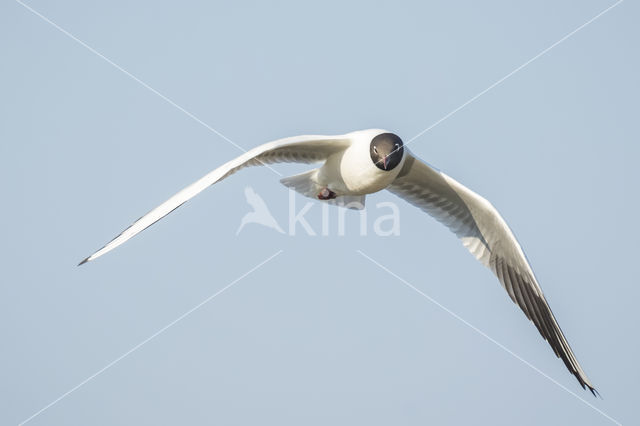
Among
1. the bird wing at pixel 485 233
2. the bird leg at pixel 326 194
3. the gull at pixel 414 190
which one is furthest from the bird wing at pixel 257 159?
the bird wing at pixel 485 233

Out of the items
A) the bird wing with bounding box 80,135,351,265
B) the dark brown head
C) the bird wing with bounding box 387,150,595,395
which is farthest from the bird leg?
the dark brown head

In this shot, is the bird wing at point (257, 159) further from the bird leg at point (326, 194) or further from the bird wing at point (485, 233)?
the bird wing at point (485, 233)

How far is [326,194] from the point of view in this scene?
12.0 metres

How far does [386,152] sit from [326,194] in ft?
4.58

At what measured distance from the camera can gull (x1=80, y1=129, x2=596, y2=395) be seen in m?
11.0

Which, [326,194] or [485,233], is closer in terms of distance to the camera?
[326,194]

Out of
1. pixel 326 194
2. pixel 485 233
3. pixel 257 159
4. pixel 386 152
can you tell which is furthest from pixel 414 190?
pixel 257 159

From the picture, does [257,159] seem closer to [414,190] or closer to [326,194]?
[326,194]

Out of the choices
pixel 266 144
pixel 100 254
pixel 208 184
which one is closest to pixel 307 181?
pixel 266 144

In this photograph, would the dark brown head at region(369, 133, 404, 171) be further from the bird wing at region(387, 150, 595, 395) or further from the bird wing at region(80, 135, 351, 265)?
the bird wing at region(387, 150, 595, 395)

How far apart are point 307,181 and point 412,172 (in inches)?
54.2

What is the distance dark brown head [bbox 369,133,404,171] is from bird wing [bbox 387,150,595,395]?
3.11 feet

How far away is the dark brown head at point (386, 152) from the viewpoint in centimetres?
1084

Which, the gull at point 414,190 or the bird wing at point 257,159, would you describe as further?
the gull at point 414,190
